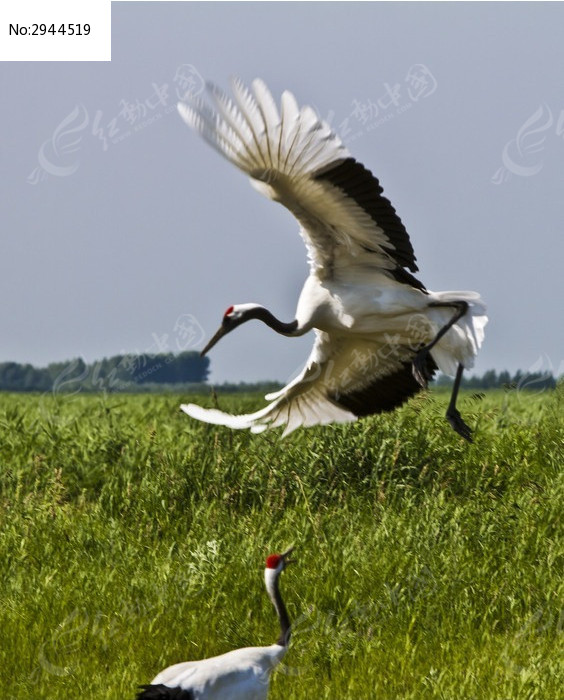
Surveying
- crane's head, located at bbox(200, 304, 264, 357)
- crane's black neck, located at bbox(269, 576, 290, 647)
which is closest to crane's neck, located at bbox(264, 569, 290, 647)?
crane's black neck, located at bbox(269, 576, 290, 647)

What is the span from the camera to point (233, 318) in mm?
6641

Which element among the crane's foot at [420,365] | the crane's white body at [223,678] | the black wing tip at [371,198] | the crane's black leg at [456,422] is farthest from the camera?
the crane's black leg at [456,422]

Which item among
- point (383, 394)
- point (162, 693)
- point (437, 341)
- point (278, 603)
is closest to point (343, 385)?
point (383, 394)

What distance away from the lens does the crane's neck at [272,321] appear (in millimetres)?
6785

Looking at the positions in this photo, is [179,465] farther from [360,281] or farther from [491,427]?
[491,427]

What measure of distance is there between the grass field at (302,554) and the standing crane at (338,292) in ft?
1.83

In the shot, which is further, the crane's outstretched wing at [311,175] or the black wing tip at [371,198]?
the black wing tip at [371,198]

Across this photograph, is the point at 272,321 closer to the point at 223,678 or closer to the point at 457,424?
the point at 457,424

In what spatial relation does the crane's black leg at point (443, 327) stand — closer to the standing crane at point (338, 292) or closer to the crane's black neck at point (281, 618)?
the standing crane at point (338, 292)

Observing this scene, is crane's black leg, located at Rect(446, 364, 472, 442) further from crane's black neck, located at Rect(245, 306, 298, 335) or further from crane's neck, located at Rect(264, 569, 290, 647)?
crane's neck, located at Rect(264, 569, 290, 647)

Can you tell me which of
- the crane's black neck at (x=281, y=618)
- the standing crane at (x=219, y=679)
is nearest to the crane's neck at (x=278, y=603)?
the crane's black neck at (x=281, y=618)

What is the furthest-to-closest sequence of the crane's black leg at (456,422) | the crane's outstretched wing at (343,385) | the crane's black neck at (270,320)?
the crane's outstretched wing at (343,385), the crane's black leg at (456,422), the crane's black neck at (270,320)

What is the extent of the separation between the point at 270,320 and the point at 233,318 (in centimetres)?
30

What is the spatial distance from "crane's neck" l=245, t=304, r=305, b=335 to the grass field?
1.23 meters
